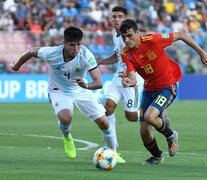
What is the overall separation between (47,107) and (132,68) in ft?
41.7

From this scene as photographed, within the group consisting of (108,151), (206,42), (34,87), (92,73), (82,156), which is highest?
(92,73)

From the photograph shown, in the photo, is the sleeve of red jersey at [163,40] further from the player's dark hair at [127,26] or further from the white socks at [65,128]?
the white socks at [65,128]

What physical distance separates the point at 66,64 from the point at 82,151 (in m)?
1.86

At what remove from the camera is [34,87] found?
22.6 meters

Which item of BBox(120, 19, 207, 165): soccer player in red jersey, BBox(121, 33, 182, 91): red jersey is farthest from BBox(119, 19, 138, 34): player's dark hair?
BBox(121, 33, 182, 91): red jersey

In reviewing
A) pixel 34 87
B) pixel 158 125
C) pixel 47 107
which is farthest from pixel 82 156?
pixel 34 87

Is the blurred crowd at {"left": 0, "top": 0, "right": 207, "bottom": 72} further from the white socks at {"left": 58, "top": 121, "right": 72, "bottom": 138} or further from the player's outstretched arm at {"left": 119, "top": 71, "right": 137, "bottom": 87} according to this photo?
the player's outstretched arm at {"left": 119, "top": 71, "right": 137, "bottom": 87}

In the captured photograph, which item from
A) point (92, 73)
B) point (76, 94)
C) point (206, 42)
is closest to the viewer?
point (92, 73)

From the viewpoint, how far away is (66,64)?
28.6ft

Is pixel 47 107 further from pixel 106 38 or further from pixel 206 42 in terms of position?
pixel 206 42

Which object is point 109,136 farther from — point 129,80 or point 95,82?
point 129,80

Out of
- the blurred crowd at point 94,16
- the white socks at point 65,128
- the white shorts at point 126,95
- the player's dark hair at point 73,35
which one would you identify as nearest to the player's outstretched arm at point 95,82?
the player's dark hair at point 73,35

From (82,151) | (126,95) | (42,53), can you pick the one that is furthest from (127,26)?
(126,95)

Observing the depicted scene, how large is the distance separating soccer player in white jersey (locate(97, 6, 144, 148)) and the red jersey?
1.66 m
